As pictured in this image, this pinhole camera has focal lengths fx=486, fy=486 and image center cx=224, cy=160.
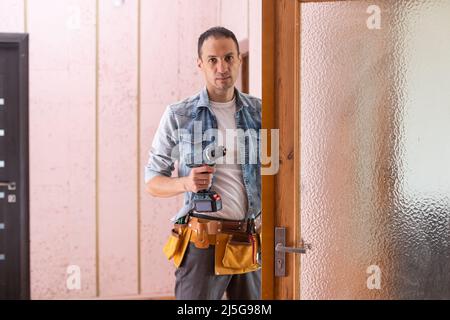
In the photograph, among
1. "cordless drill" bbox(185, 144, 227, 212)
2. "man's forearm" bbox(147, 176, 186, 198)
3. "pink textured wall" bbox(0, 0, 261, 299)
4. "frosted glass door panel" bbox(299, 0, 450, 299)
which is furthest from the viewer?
"pink textured wall" bbox(0, 0, 261, 299)

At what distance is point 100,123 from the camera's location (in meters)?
3.17

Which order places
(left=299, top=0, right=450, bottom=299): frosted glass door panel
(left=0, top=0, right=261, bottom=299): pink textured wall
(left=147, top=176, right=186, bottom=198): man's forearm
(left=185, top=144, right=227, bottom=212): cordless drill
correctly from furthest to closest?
(left=0, top=0, right=261, bottom=299): pink textured wall < (left=147, top=176, right=186, bottom=198): man's forearm < (left=185, top=144, right=227, bottom=212): cordless drill < (left=299, top=0, right=450, bottom=299): frosted glass door panel

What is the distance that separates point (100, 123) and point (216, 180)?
132cm

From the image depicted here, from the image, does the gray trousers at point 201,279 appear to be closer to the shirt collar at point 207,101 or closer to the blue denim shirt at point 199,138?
the blue denim shirt at point 199,138

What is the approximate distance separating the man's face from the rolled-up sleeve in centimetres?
25

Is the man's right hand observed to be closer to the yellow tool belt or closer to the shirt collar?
the yellow tool belt

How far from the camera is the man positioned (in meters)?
2.08

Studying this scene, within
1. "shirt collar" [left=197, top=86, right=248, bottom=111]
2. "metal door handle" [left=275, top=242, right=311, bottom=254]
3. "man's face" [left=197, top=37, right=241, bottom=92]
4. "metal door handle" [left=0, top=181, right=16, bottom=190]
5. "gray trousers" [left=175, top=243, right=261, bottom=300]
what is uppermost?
"man's face" [left=197, top=37, right=241, bottom=92]

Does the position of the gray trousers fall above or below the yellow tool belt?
below

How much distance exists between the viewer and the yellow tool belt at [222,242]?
6.76 feet

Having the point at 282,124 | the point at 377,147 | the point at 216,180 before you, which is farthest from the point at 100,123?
the point at 377,147

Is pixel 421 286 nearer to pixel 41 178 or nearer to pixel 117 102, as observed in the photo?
pixel 117 102

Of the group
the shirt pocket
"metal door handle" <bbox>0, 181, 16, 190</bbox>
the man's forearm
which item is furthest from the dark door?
the shirt pocket

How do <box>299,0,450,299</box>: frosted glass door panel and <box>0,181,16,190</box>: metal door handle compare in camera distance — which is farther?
<box>0,181,16,190</box>: metal door handle
